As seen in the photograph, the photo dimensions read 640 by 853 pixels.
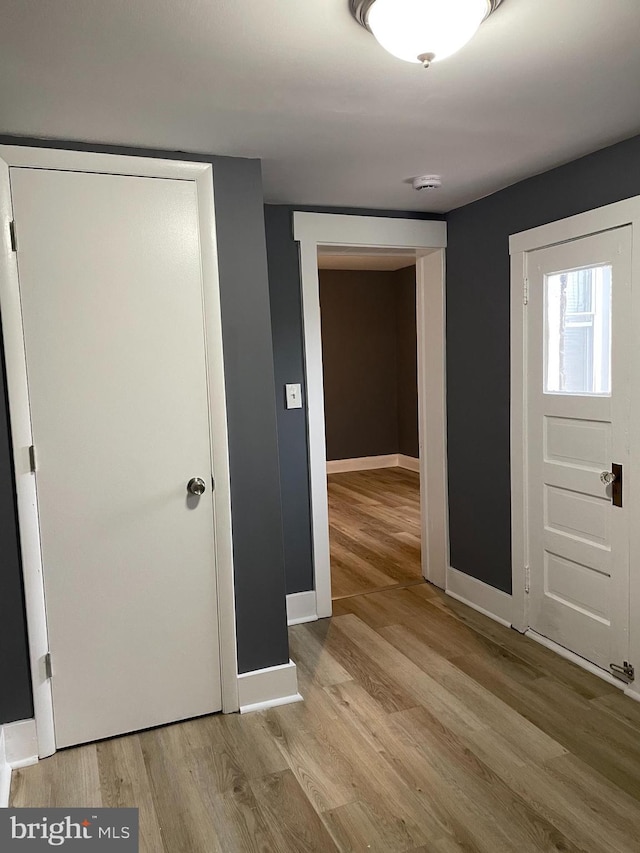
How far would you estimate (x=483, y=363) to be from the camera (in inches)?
138

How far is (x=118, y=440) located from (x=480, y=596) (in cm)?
221

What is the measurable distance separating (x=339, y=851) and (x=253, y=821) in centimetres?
30

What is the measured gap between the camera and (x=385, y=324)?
803 cm

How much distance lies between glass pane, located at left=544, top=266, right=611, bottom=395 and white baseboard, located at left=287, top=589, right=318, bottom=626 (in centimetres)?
165

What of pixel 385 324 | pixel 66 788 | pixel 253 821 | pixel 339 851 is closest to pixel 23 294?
pixel 66 788

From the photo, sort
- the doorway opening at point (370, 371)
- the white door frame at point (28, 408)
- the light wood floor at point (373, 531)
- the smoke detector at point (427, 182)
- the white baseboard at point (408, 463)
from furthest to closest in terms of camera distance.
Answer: the white baseboard at point (408, 463)
the doorway opening at point (370, 371)
the light wood floor at point (373, 531)
the smoke detector at point (427, 182)
the white door frame at point (28, 408)

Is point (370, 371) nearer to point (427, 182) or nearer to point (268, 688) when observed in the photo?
point (427, 182)

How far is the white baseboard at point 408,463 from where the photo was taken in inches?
307

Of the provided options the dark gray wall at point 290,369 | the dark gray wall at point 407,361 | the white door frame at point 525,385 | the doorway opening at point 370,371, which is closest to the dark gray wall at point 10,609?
the dark gray wall at point 290,369

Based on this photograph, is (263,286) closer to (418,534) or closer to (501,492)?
(501,492)

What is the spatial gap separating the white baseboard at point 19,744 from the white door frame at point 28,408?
0.03 metres

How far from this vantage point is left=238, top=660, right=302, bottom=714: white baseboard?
2.70 meters

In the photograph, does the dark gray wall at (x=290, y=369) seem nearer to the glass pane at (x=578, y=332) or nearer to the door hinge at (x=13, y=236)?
the glass pane at (x=578, y=332)

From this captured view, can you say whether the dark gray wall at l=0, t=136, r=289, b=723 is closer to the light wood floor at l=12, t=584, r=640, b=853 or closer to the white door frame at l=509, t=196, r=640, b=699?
the light wood floor at l=12, t=584, r=640, b=853
